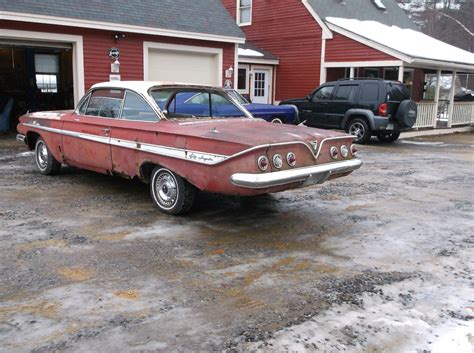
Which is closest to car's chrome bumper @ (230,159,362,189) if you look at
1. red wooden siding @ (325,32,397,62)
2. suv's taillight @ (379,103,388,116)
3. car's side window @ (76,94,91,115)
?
car's side window @ (76,94,91,115)

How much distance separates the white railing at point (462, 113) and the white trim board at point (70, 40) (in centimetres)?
1480

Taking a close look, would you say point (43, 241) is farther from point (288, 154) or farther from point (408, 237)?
point (408, 237)

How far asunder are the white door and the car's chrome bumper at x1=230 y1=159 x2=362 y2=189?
15428mm

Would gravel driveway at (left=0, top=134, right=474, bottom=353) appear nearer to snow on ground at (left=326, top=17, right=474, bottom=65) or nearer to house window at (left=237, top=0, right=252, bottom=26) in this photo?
snow on ground at (left=326, top=17, right=474, bottom=65)

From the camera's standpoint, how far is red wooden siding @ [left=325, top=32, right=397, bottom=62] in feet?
55.3

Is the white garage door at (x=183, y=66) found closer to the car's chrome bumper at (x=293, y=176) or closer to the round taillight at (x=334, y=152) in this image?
the round taillight at (x=334, y=152)

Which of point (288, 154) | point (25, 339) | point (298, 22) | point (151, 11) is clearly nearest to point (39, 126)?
point (288, 154)

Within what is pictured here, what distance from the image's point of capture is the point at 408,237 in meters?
5.38

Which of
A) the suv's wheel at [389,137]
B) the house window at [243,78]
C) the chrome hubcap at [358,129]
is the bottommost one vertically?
the suv's wheel at [389,137]

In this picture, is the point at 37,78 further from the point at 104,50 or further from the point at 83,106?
the point at 83,106

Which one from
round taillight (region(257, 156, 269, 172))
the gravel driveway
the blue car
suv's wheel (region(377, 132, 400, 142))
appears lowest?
the gravel driveway

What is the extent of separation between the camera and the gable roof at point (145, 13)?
1137 centimetres

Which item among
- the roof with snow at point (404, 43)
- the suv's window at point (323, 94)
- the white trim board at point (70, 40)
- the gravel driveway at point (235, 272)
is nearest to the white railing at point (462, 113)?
the roof with snow at point (404, 43)

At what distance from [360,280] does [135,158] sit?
3.18 meters
